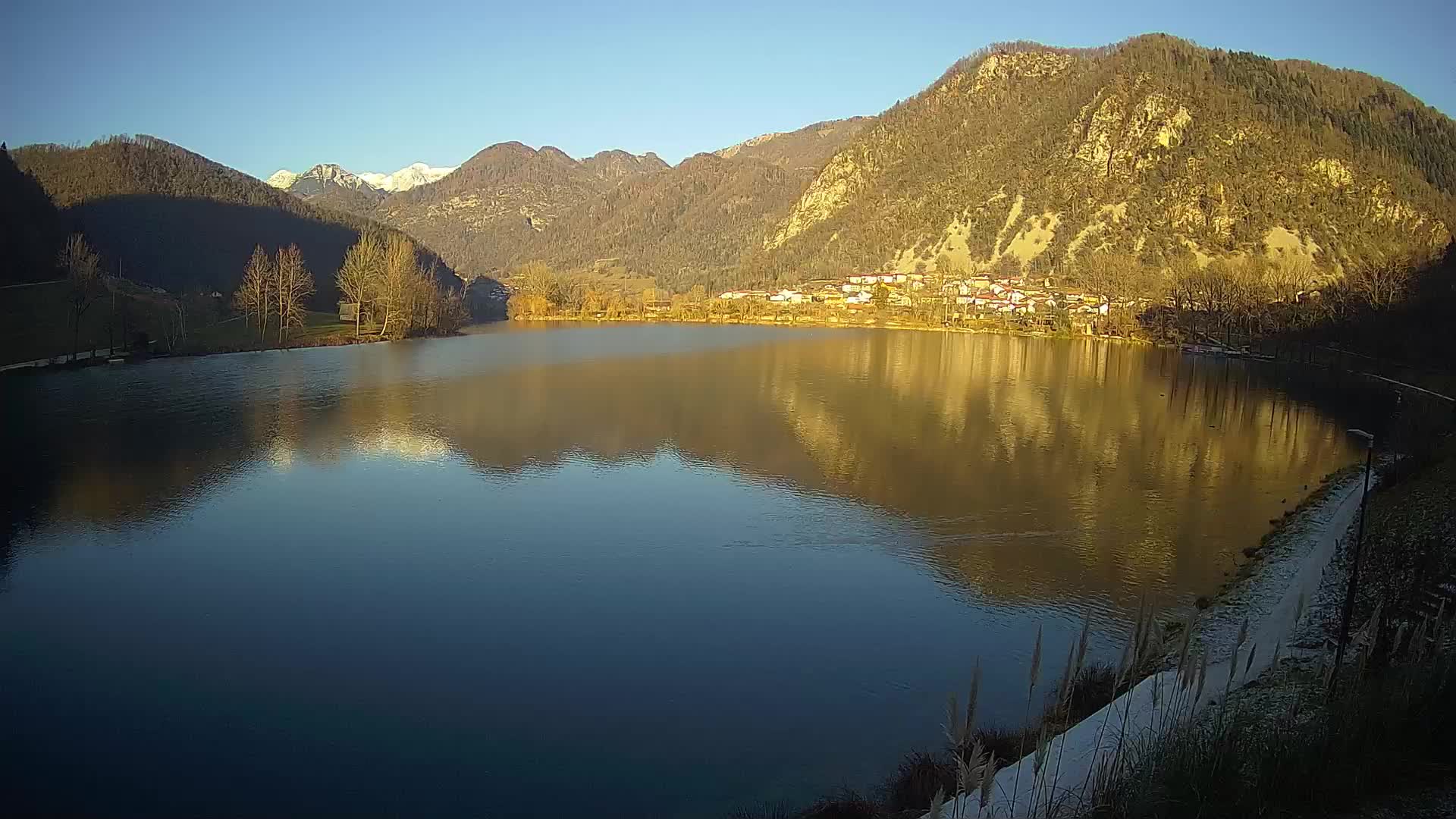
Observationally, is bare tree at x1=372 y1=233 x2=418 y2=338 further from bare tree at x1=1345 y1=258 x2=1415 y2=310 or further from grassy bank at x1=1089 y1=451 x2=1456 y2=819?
grassy bank at x1=1089 y1=451 x2=1456 y2=819

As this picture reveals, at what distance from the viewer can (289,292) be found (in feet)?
208

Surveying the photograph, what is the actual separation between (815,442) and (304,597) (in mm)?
16328

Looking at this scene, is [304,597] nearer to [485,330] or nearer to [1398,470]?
[1398,470]

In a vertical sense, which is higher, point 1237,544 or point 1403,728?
point 1403,728

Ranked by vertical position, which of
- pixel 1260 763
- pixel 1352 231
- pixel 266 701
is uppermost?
pixel 1352 231

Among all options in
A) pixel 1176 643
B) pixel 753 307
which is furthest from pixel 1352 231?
pixel 1176 643

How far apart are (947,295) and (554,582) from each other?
92703 mm

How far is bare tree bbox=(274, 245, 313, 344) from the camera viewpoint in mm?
61500

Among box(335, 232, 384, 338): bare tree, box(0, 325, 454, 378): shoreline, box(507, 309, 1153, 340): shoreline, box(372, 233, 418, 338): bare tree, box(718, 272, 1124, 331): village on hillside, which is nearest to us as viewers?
box(0, 325, 454, 378): shoreline

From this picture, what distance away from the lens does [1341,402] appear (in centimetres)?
3722

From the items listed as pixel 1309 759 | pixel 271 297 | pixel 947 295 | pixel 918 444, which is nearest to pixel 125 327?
pixel 271 297

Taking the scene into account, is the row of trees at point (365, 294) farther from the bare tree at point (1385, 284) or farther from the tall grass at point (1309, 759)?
the bare tree at point (1385, 284)

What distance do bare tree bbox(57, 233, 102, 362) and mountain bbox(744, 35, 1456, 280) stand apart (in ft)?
270

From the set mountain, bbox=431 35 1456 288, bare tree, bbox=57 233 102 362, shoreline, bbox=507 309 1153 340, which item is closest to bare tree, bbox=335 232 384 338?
bare tree, bbox=57 233 102 362
